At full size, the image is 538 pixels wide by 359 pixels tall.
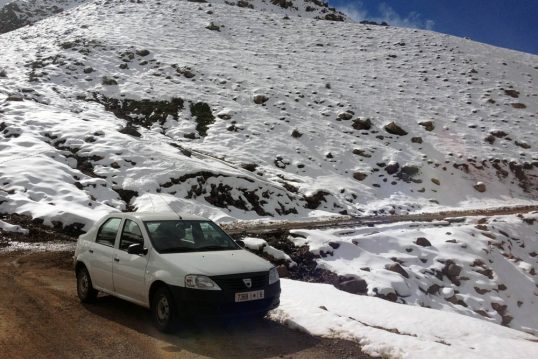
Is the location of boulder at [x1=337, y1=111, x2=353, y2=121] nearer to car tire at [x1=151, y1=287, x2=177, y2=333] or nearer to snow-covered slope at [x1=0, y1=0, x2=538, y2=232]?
snow-covered slope at [x1=0, y1=0, x2=538, y2=232]

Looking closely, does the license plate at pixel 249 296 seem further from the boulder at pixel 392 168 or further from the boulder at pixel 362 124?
the boulder at pixel 362 124

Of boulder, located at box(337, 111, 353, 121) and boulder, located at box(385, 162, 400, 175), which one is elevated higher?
boulder, located at box(337, 111, 353, 121)

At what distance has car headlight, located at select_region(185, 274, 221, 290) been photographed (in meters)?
5.78

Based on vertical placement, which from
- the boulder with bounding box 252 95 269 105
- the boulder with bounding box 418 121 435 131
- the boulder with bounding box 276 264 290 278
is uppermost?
the boulder with bounding box 418 121 435 131

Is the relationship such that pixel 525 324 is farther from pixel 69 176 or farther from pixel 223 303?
pixel 69 176

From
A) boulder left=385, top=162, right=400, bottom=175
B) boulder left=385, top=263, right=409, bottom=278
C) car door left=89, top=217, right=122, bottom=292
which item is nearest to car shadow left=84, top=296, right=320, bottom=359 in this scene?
car door left=89, top=217, right=122, bottom=292

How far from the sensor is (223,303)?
18.9ft

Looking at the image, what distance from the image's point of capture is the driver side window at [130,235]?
6782 millimetres

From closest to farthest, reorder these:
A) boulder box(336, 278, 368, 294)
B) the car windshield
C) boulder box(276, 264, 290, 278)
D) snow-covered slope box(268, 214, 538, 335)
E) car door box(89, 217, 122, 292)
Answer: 1. the car windshield
2. car door box(89, 217, 122, 292)
3. boulder box(336, 278, 368, 294)
4. boulder box(276, 264, 290, 278)
5. snow-covered slope box(268, 214, 538, 335)

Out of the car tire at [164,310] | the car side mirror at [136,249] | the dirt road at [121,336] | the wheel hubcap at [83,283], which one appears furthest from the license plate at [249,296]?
the wheel hubcap at [83,283]

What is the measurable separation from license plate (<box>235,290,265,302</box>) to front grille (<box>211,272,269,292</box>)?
5 cm

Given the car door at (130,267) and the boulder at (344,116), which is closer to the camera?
the car door at (130,267)

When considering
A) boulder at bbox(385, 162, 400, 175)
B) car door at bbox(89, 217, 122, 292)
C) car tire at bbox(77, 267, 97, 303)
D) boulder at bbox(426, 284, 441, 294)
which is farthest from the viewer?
boulder at bbox(385, 162, 400, 175)

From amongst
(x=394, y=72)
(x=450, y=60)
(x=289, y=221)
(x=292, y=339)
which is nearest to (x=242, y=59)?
(x=394, y=72)
